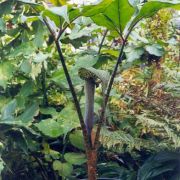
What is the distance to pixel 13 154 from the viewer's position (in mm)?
1075

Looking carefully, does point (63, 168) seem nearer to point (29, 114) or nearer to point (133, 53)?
point (29, 114)

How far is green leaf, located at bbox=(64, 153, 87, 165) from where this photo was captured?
1046 millimetres

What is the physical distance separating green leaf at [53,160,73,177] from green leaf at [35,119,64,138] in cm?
11

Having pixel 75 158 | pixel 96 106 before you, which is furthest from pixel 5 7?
pixel 75 158

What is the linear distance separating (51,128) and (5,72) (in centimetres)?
20

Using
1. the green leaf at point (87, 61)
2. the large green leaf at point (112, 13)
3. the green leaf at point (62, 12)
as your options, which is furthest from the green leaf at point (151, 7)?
the green leaf at point (87, 61)

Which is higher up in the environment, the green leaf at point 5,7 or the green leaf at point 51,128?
the green leaf at point 5,7

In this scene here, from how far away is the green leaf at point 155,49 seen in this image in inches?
38.7

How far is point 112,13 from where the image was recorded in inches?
28.6

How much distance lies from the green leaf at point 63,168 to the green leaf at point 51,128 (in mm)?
111

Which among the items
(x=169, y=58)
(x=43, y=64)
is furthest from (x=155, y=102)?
(x=43, y=64)

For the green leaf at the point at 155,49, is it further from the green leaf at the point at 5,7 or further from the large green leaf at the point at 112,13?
the green leaf at the point at 5,7

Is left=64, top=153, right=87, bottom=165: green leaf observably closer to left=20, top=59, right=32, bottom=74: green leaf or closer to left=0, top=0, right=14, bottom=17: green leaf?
left=20, top=59, right=32, bottom=74: green leaf

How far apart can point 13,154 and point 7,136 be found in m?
0.13
